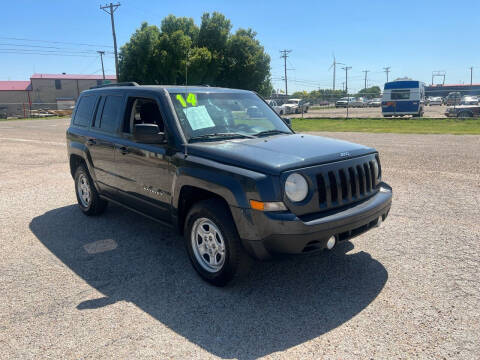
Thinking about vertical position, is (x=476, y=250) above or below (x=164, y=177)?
below

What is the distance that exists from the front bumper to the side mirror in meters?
1.24

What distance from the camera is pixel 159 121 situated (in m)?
4.57

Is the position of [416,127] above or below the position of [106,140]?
below

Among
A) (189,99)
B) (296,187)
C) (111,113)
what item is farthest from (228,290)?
(111,113)

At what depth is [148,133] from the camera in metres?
4.09

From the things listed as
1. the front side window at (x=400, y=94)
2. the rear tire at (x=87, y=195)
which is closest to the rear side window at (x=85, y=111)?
the rear tire at (x=87, y=195)

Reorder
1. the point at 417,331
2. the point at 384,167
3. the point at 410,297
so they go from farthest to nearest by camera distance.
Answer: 1. the point at 384,167
2. the point at 410,297
3. the point at 417,331

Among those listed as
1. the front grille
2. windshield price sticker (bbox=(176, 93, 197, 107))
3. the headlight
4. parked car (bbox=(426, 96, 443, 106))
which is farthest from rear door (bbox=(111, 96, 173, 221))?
parked car (bbox=(426, 96, 443, 106))

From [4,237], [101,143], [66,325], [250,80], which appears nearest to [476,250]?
[66,325]

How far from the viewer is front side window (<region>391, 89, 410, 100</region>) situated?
101ft

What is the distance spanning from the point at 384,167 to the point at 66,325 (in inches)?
322

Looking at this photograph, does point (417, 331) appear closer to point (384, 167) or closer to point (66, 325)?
point (66, 325)

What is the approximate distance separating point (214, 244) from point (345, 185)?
1355 millimetres

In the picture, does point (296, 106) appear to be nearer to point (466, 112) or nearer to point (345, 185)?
point (466, 112)
